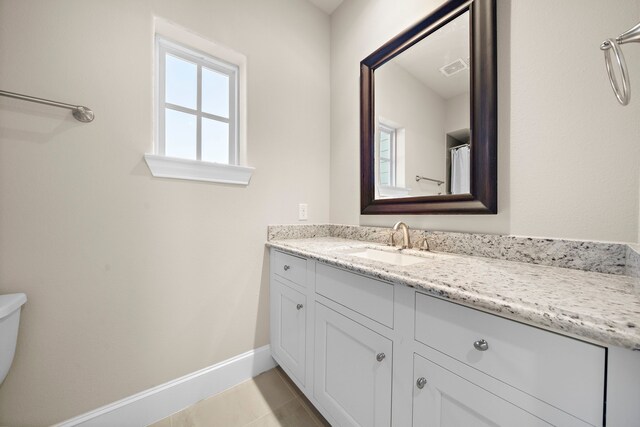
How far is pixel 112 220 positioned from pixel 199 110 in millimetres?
766

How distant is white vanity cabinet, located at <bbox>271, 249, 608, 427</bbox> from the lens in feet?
Answer: 1.51

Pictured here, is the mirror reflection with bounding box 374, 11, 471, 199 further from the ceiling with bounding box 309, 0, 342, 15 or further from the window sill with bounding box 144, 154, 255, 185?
the window sill with bounding box 144, 154, 255, 185

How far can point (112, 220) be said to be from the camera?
3.50 ft

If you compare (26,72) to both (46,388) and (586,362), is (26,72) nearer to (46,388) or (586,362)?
(46,388)

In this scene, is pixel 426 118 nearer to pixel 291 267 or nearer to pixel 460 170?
pixel 460 170

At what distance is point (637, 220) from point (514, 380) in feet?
2.22

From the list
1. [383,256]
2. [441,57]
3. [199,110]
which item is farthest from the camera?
[199,110]

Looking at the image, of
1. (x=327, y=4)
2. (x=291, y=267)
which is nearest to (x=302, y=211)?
(x=291, y=267)

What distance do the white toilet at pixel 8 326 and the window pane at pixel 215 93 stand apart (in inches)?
46.5

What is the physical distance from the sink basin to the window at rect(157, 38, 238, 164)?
0.96 m

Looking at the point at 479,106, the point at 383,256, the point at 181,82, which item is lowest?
the point at 383,256

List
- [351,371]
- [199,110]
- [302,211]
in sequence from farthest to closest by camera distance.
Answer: [302,211] < [199,110] < [351,371]

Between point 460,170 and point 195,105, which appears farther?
point 195,105

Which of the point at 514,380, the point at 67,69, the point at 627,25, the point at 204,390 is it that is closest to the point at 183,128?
the point at 67,69
